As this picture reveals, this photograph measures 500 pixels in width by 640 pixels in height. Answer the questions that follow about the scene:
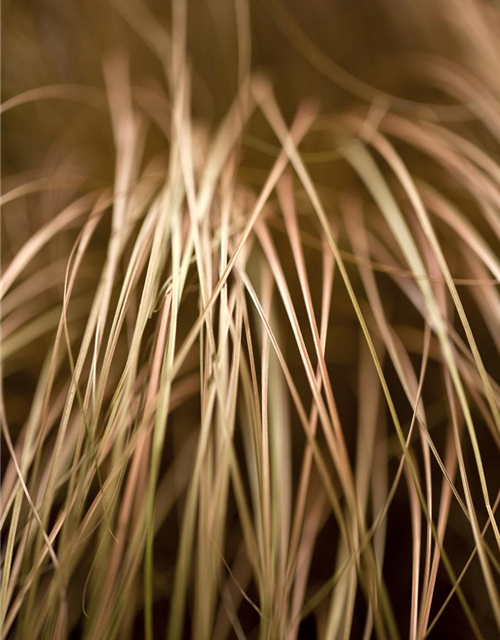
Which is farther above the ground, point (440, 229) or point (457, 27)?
point (457, 27)

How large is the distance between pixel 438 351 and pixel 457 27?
35 cm

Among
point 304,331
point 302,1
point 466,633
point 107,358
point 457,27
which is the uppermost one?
point 302,1

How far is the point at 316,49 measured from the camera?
0.74 meters

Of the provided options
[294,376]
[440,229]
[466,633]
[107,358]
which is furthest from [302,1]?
[466,633]

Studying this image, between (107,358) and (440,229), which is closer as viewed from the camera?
(107,358)

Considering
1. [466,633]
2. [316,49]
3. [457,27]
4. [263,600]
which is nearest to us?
[263,600]

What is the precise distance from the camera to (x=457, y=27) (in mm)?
635

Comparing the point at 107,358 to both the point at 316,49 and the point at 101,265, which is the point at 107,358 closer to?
the point at 101,265

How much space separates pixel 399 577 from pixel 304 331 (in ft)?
0.80

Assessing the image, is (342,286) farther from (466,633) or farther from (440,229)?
(466,633)

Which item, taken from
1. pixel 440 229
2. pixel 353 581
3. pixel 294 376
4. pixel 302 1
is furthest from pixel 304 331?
pixel 302 1

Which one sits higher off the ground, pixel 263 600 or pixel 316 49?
pixel 316 49

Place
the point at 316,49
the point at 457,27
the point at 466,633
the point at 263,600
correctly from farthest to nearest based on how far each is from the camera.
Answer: the point at 316,49, the point at 457,27, the point at 466,633, the point at 263,600

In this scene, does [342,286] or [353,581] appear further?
[342,286]
